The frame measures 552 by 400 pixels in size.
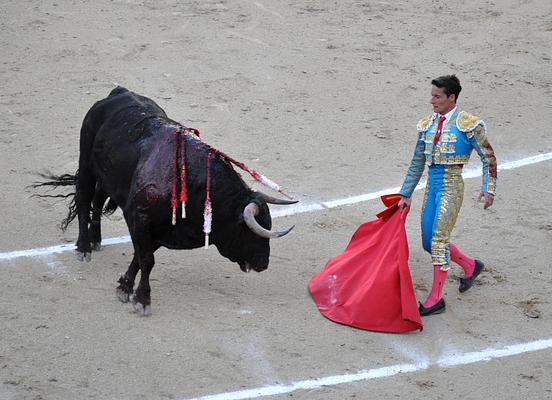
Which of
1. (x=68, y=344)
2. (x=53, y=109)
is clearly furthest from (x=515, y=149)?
(x=68, y=344)

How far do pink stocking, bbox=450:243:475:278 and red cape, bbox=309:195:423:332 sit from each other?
15.6 inches

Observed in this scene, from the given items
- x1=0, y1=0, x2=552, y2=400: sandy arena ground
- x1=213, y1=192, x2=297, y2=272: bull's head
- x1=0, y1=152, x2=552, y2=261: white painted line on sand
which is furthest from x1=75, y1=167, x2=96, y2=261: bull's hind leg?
x1=213, y1=192, x2=297, y2=272: bull's head

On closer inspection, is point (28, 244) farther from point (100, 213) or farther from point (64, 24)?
point (64, 24)

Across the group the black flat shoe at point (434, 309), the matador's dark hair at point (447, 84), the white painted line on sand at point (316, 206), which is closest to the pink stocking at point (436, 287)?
the black flat shoe at point (434, 309)

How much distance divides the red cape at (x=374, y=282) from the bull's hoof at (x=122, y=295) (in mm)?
1282

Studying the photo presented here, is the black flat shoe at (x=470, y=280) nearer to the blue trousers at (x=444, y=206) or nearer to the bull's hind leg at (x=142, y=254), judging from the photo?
the blue trousers at (x=444, y=206)

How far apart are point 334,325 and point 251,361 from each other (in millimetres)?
736

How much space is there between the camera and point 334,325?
6801mm

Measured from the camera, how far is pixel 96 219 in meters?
7.65

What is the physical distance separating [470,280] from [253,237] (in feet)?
5.32

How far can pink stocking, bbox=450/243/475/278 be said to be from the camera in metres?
7.09

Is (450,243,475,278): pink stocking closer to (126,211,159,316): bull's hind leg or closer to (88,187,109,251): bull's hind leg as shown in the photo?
(126,211,159,316): bull's hind leg

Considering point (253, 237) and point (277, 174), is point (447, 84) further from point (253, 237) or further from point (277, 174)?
point (277, 174)

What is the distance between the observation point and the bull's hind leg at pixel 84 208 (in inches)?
297
